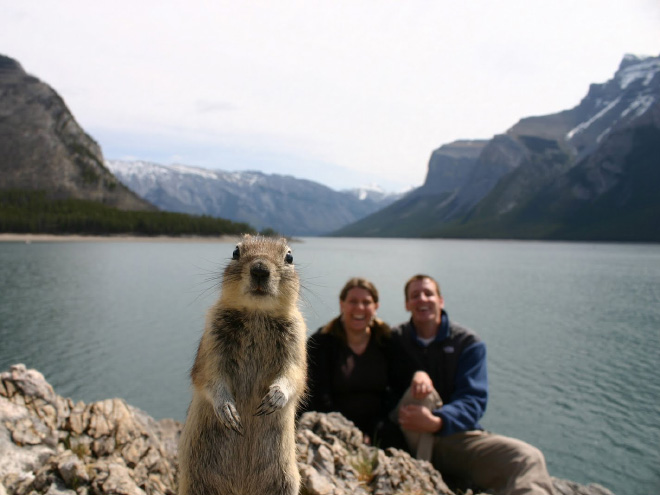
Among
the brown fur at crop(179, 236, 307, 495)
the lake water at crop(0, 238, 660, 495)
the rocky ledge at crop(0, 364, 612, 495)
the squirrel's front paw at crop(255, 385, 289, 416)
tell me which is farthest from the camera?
the lake water at crop(0, 238, 660, 495)

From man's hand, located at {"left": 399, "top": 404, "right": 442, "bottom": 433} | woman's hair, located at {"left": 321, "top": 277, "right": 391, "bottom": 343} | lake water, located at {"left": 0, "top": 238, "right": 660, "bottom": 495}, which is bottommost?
lake water, located at {"left": 0, "top": 238, "right": 660, "bottom": 495}

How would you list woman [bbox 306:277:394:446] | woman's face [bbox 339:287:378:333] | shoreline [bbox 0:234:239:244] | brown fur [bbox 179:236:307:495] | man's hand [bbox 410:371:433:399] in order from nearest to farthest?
brown fur [bbox 179:236:307:495] < man's hand [bbox 410:371:433:399] < woman's face [bbox 339:287:378:333] < woman [bbox 306:277:394:446] < shoreline [bbox 0:234:239:244]

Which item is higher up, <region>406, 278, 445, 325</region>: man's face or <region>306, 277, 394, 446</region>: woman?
<region>406, 278, 445, 325</region>: man's face

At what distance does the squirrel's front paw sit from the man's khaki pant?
4541mm

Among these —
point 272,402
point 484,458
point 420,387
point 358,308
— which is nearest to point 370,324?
point 358,308

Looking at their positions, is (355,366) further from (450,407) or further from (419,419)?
(450,407)

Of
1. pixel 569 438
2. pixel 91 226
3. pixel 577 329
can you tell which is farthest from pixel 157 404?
pixel 91 226

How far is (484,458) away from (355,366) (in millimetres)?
2902

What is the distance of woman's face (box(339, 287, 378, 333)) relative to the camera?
8984 mm

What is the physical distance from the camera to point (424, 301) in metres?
9.11

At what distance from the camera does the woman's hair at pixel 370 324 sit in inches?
361

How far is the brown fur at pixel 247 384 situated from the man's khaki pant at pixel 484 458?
4167 mm

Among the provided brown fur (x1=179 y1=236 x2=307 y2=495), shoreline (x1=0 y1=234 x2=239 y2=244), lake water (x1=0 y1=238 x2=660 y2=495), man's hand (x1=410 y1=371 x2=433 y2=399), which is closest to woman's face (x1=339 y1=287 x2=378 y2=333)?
lake water (x1=0 y1=238 x2=660 y2=495)

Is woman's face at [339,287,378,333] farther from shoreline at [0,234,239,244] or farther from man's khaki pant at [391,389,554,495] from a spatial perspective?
shoreline at [0,234,239,244]
